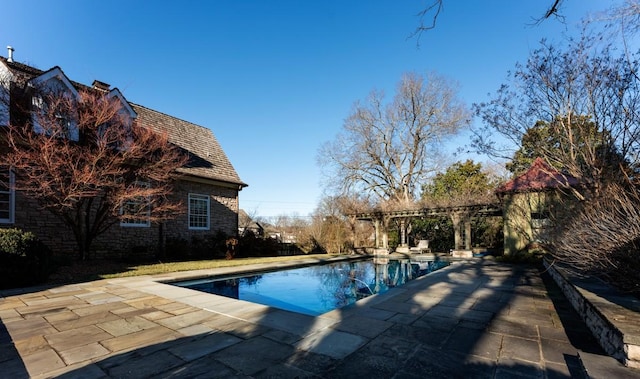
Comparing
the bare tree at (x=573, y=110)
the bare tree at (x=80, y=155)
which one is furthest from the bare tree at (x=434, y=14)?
the bare tree at (x=80, y=155)

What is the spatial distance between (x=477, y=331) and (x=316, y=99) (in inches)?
529

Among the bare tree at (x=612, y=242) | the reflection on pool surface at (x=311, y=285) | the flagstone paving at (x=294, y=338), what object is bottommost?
the reflection on pool surface at (x=311, y=285)

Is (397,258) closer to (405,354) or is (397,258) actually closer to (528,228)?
(528,228)

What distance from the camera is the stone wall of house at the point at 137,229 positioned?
10.2 meters

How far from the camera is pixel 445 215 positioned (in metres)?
16.1

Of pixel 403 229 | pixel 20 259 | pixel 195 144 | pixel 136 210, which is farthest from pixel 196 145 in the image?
pixel 403 229

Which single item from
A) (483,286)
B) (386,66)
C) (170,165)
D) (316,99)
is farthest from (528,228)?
(170,165)

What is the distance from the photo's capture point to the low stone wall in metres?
2.63

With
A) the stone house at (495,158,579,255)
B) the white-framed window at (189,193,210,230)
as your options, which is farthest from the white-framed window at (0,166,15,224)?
the stone house at (495,158,579,255)

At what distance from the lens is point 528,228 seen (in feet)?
42.5

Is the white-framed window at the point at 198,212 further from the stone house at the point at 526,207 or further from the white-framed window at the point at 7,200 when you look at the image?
the stone house at the point at 526,207

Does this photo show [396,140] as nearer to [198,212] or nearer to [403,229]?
[403,229]

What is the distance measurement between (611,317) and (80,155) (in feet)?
38.0

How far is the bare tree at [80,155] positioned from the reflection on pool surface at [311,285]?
14.2ft
